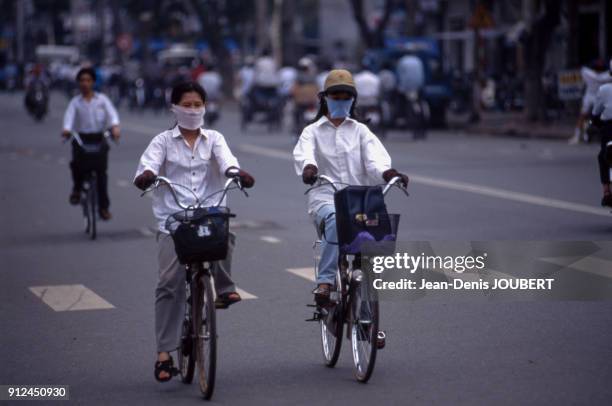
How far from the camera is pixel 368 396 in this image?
7262 millimetres

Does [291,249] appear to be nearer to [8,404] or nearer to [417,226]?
[417,226]

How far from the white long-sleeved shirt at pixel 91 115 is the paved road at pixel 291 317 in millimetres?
1196

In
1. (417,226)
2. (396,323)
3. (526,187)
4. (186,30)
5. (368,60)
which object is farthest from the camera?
(186,30)

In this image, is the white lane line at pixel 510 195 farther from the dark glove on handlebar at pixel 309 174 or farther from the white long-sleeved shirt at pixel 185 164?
the white long-sleeved shirt at pixel 185 164

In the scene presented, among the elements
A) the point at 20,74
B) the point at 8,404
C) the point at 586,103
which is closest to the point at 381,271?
the point at 8,404

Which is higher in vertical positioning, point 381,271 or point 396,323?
point 381,271

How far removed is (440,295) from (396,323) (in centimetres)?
110

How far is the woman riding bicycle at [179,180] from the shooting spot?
755cm

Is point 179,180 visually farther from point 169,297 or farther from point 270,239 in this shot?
point 270,239

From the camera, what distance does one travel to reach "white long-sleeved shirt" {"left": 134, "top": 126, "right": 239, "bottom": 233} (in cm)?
773

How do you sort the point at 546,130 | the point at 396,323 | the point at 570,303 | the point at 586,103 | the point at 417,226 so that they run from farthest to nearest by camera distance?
1. the point at 546,130
2. the point at 586,103
3. the point at 417,226
4. the point at 570,303
5. the point at 396,323

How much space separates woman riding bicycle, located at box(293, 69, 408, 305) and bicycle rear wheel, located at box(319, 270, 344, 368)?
0.68 feet

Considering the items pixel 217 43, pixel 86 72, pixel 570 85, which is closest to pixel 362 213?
pixel 86 72

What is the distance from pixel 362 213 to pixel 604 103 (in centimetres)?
711
